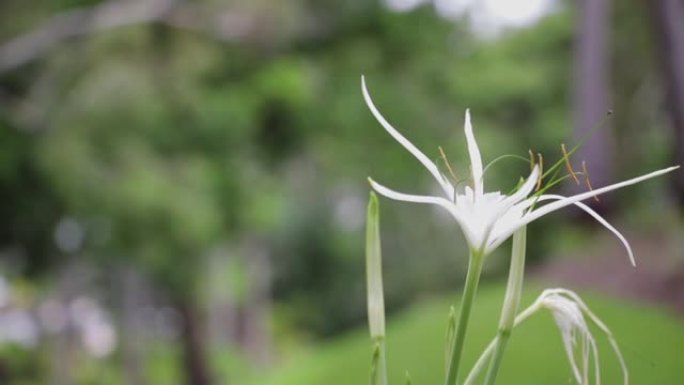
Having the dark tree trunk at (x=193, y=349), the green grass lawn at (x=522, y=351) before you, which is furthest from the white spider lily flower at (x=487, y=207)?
the dark tree trunk at (x=193, y=349)

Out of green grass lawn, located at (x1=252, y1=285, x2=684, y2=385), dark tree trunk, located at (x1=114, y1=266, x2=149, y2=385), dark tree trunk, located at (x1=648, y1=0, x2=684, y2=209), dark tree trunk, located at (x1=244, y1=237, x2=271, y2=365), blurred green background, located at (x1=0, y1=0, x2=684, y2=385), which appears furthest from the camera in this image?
dark tree trunk, located at (x1=244, y1=237, x2=271, y2=365)

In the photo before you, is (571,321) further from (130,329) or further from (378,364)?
(130,329)

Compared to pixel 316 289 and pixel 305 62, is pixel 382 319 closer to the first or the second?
pixel 305 62

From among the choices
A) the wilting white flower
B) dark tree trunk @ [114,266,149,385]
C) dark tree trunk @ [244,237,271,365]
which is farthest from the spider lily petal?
dark tree trunk @ [244,237,271,365]

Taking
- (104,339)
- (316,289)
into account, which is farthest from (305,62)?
(104,339)

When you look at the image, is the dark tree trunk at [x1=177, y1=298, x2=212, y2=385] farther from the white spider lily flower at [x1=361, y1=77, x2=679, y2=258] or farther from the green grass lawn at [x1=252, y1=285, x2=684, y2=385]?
the white spider lily flower at [x1=361, y1=77, x2=679, y2=258]

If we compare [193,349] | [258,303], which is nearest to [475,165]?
[193,349]
